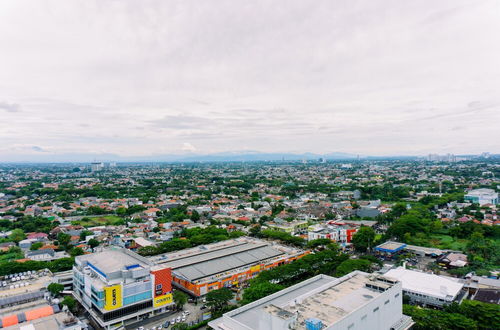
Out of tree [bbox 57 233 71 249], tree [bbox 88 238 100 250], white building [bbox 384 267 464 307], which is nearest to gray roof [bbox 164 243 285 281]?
white building [bbox 384 267 464 307]

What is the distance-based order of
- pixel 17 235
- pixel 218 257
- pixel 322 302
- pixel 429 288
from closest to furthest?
pixel 322 302, pixel 429 288, pixel 218 257, pixel 17 235

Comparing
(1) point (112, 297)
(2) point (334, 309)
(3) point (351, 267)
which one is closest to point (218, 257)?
(1) point (112, 297)

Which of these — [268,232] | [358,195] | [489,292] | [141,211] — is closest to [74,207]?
[141,211]

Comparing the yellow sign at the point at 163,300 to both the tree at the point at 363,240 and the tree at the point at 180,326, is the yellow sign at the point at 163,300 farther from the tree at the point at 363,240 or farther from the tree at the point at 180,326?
the tree at the point at 363,240

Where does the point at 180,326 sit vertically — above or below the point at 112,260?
below

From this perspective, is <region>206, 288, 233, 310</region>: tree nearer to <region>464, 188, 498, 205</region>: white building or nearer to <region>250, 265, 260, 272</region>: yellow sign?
<region>250, 265, 260, 272</region>: yellow sign

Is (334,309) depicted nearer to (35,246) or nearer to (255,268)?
(255,268)
